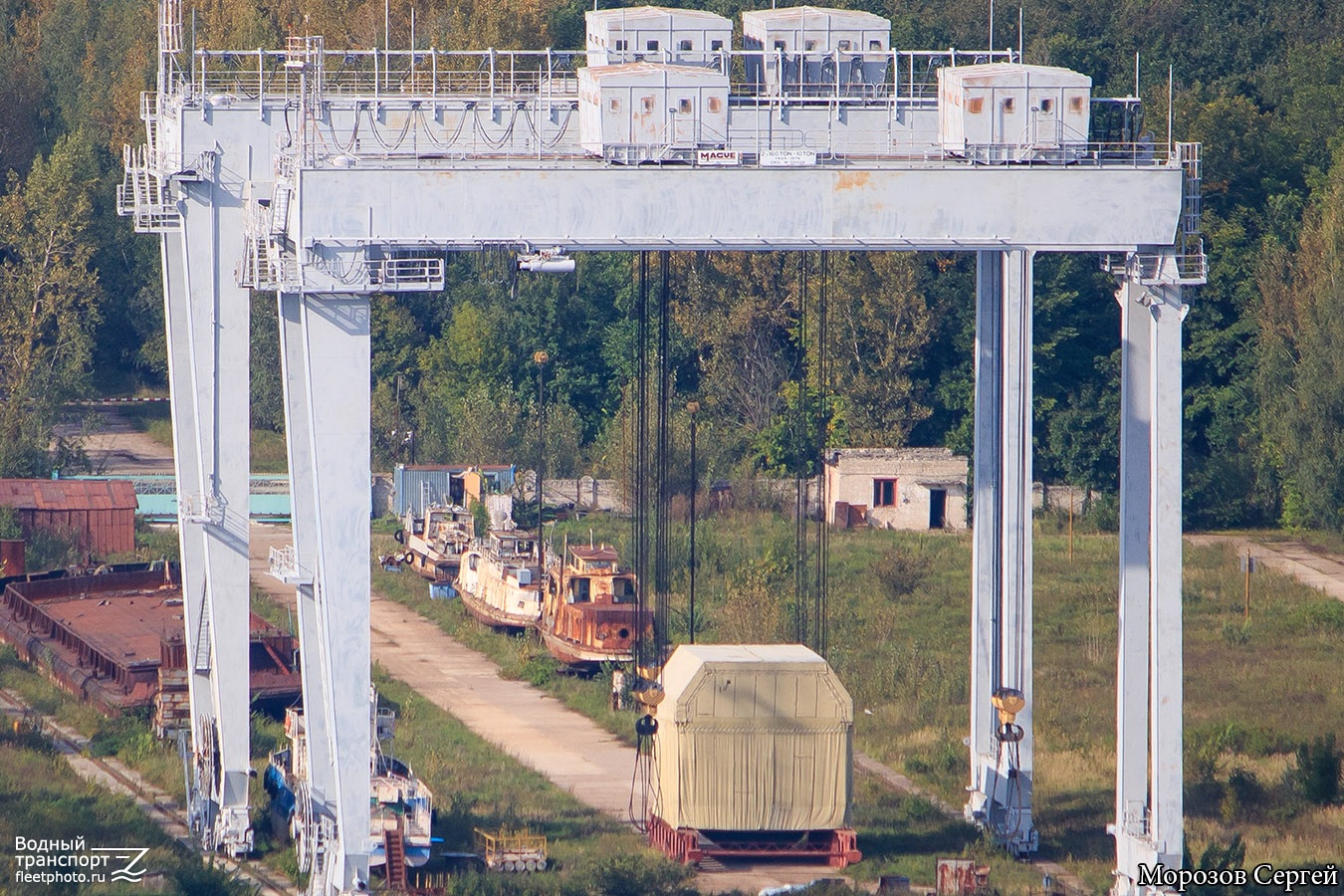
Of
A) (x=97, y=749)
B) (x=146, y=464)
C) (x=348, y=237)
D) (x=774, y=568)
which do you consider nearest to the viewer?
(x=348, y=237)

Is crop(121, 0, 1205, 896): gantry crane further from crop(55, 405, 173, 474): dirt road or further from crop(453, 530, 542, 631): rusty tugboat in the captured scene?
crop(55, 405, 173, 474): dirt road

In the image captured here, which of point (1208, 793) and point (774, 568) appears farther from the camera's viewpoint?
point (774, 568)

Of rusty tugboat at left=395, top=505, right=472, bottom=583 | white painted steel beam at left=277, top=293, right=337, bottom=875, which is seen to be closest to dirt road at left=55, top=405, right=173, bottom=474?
rusty tugboat at left=395, top=505, right=472, bottom=583

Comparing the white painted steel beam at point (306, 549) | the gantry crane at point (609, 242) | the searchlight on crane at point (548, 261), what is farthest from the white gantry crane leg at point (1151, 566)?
the white painted steel beam at point (306, 549)

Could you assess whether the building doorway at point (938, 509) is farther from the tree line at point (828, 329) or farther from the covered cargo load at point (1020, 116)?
the covered cargo load at point (1020, 116)

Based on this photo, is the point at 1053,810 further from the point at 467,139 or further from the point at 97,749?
the point at 97,749

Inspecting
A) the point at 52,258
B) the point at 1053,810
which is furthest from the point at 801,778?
the point at 52,258

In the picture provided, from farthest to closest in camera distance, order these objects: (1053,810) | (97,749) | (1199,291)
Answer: (1199,291) → (97,749) → (1053,810)
